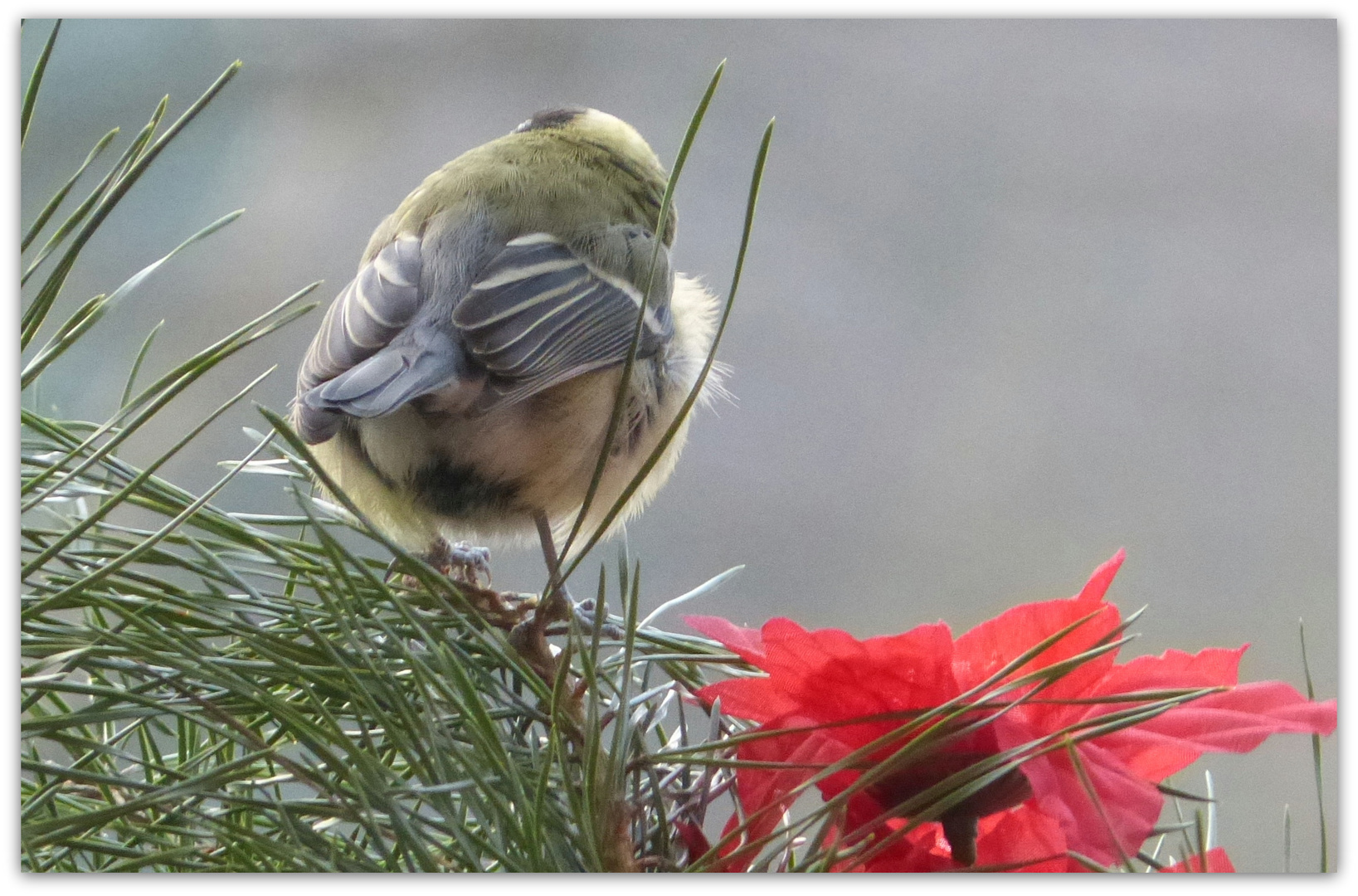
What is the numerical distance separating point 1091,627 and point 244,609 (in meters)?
0.32

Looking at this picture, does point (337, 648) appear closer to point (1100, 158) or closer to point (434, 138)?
point (434, 138)

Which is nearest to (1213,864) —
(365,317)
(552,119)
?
(365,317)

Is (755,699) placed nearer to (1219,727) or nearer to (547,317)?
(1219,727)

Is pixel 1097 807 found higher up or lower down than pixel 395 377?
lower down

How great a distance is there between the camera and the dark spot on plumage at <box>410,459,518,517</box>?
28.7 inches

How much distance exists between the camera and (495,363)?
0.72 metres

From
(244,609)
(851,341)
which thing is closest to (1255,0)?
(851,341)

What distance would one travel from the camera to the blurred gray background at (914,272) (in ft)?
2.64

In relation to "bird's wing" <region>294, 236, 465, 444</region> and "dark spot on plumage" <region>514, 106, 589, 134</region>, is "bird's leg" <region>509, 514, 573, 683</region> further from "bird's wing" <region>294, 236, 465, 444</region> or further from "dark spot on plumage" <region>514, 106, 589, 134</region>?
"dark spot on plumage" <region>514, 106, 589, 134</region>

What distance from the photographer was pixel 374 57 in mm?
863

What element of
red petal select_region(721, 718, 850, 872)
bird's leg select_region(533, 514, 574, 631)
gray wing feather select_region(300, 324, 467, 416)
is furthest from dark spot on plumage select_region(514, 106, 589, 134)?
red petal select_region(721, 718, 850, 872)

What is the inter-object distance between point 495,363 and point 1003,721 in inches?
16.2

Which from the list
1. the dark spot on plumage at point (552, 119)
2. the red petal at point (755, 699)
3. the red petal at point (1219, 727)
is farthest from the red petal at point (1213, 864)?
the dark spot on plumage at point (552, 119)

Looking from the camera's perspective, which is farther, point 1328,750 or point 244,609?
point 1328,750
